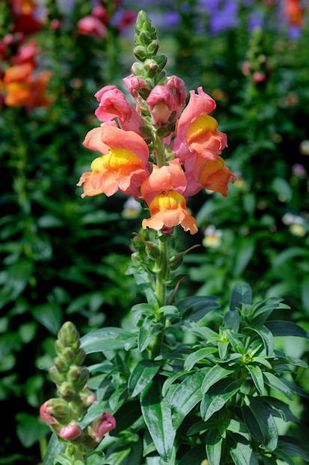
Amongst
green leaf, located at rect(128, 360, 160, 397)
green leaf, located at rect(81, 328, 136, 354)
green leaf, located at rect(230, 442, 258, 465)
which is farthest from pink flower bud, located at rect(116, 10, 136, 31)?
green leaf, located at rect(230, 442, 258, 465)

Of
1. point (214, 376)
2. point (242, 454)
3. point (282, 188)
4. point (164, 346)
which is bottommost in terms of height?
point (282, 188)

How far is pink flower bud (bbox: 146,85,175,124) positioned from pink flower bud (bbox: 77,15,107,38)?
291 cm

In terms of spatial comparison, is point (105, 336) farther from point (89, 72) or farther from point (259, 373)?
point (89, 72)

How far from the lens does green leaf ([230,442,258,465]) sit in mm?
2074

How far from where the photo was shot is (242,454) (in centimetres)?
210

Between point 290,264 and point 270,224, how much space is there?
0.29 m

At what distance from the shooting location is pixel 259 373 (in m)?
2.07

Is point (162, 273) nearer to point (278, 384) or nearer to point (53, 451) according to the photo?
point (278, 384)

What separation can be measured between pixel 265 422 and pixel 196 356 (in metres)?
0.28

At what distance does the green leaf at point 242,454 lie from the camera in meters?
2.07

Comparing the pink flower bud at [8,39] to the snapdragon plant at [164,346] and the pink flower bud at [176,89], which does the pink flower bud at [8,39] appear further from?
the pink flower bud at [176,89]

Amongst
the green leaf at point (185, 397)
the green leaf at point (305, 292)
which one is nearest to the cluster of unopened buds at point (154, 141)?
the green leaf at point (185, 397)

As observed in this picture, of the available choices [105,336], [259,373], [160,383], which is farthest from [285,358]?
[105,336]

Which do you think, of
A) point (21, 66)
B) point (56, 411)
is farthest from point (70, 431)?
point (21, 66)
